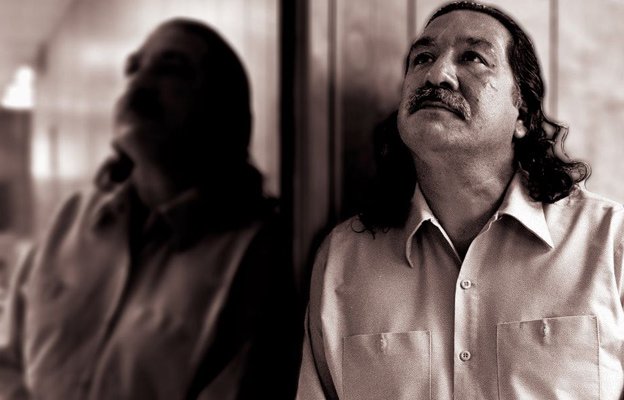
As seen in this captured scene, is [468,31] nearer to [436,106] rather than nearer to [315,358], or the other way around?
[436,106]

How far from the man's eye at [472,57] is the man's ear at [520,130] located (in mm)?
173

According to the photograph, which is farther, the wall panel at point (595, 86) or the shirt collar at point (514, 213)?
the wall panel at point (595, 86)

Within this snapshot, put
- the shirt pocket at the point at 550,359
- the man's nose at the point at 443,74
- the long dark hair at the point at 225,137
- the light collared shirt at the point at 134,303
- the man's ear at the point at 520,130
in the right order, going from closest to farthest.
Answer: the shirt pocket at the point at 550,359, the man's nose at the point at 443,74, the man's ear at the point at 520,130, the light collared shirt at the point at 134,303, the long dark hair at the point at 225,137

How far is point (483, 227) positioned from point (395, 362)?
0.33m

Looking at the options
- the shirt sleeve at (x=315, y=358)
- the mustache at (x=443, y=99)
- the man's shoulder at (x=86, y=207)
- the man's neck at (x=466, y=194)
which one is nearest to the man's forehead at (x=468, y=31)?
the mustache at (x=443, y=99)

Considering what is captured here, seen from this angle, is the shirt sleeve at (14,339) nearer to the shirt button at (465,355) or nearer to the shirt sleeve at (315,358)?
the shirt sleeve at (315,358)

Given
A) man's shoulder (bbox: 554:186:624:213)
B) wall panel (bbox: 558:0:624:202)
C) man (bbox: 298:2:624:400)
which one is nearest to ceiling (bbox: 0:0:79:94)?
man (bbox: 298:2:624:400)

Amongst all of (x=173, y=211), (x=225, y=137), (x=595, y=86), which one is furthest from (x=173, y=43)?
(x=595, y=86)

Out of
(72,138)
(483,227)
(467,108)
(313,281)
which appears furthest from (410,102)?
(72,138)

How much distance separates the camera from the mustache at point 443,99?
152 cm

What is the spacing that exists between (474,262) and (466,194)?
15cm

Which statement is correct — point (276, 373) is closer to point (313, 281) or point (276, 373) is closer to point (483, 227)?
point (313, 281)

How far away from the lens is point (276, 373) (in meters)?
1.94

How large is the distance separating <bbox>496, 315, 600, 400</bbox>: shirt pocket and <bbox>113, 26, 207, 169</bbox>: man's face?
0.94m
